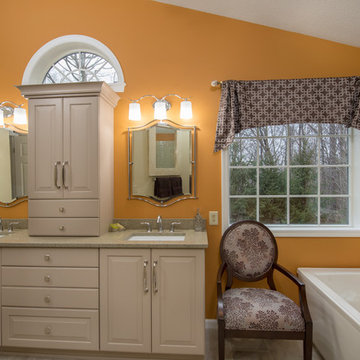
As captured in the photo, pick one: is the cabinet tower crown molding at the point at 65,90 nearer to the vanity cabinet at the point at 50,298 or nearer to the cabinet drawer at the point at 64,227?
the cabinet drawer at the point at 64,227

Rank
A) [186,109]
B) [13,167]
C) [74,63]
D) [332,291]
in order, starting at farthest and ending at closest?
1. [74,63]
2. [13,167]
3. [186,109]
4. [332,291]

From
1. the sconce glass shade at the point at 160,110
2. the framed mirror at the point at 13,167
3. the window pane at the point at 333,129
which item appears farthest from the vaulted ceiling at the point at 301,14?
the framed mirror at the point at 13,167

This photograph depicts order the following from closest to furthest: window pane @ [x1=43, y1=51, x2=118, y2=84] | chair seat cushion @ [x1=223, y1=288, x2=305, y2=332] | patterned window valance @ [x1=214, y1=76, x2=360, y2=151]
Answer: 1. chair seat cushion @ [x1=223, y1=288, x2=305, y2=332]
2. patterned window valance @ [x1=214, y1=76, x2=360, y2=151]
3. window pane @ [x1=43, y1=51, x2=118, y2=84]

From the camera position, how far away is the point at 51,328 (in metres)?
1.99

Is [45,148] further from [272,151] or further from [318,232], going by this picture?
[318,232]

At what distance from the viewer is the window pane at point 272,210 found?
2.51 m

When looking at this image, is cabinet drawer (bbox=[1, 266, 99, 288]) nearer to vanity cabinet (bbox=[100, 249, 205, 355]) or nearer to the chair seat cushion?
vanity cabinet (bbox=[100, 249, 205, 355])

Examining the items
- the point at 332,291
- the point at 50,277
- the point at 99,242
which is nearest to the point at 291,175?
the point at 332,291

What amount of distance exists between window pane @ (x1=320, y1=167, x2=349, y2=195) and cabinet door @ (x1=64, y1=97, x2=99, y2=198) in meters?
2.03

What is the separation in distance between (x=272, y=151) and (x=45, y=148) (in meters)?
2.00

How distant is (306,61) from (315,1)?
1.64 ft

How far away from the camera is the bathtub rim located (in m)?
1.59

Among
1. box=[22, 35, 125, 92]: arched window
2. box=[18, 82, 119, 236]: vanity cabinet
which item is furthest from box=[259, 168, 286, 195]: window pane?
box=[22, 35, 125, 92]: arched window

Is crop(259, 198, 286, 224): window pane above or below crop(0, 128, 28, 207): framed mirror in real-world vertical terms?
below
